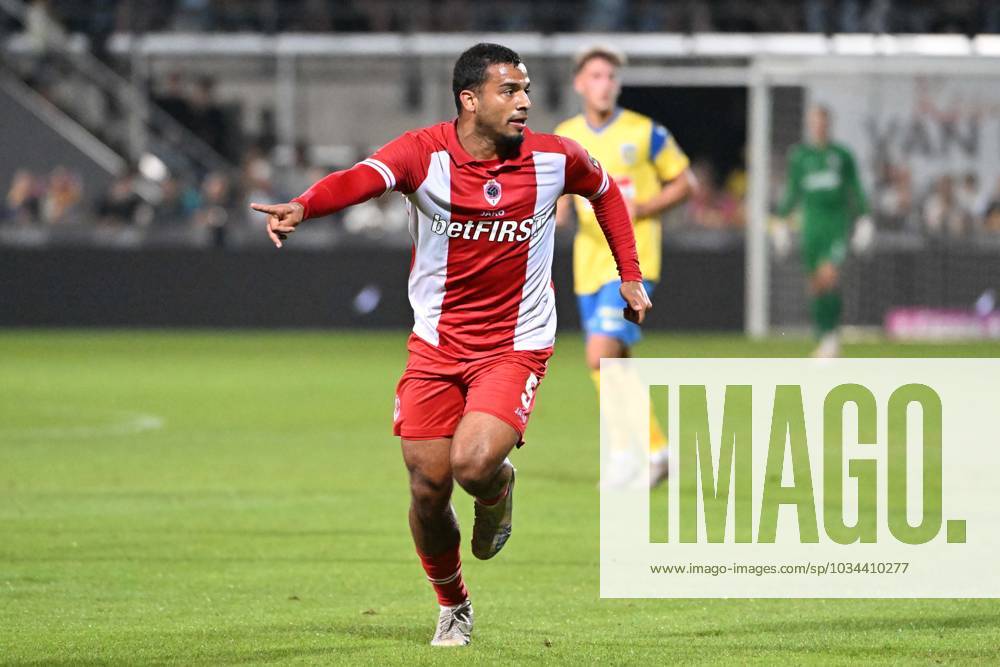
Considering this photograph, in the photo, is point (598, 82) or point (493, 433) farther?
point (598, 82)

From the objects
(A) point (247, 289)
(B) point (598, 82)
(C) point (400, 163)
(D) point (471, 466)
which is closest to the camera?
(D) point (471, 466)

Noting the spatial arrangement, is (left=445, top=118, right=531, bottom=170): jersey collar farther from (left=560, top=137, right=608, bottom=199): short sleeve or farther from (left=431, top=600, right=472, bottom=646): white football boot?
(left=431, top=600, right=472, bottom=646): white football boot

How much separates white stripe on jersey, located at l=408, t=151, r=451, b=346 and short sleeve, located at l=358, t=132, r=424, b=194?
0.05 m

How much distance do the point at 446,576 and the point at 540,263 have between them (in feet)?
3.89

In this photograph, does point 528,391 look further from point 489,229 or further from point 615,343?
point 615,343

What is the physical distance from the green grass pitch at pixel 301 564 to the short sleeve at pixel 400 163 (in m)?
1.60

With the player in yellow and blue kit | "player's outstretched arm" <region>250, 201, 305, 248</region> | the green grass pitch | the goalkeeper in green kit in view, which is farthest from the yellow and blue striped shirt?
the goalkeeper in green kit

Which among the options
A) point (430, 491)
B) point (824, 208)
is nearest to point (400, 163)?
point (430, 491)

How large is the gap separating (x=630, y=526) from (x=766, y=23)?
885 inches

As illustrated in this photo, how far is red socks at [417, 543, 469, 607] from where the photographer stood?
6520mm

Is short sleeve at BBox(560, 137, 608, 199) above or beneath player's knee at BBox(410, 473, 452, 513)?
above
